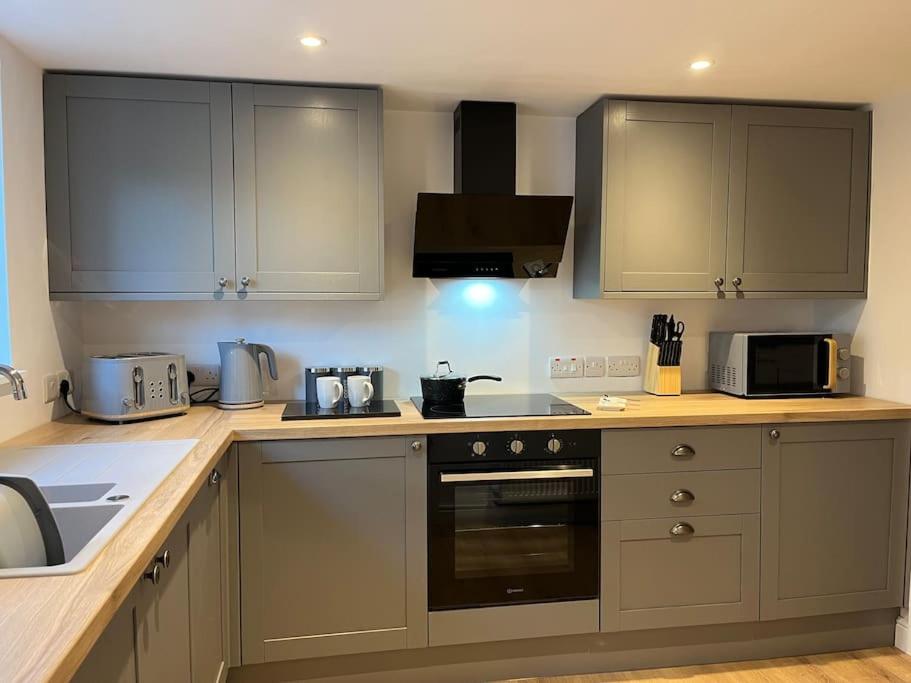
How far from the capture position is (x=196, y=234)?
2.43m

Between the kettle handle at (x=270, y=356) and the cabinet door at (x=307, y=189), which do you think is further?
the kettle handle at (x=270, y=356)

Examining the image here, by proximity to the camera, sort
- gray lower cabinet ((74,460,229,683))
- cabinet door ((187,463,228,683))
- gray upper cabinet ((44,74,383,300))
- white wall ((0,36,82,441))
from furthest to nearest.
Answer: gray upper cabinet ((44,74,383,300)) < white wall ((0,36,82,441)) < cabinet door ((187,463,228,683)) < gray lower cabinet ((74,460,229,683))

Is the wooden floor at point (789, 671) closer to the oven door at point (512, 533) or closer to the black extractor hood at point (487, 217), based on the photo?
the oven door at point (512, 533)

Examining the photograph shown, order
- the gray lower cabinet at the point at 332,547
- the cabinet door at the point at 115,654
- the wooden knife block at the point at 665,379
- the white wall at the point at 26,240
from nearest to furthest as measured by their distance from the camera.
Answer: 1. the cabinet door at the point at 115,654
2. the white wall at the point at 26,240
3. the gray lower cabinet at the point at 332,547
4. the wooden knife block at the point at 665,379

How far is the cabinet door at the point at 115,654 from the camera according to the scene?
1.03 meters

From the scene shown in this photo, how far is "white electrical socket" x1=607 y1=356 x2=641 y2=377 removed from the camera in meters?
3.00

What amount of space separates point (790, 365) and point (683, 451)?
72 centimetres

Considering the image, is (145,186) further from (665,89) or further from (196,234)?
(665,89)

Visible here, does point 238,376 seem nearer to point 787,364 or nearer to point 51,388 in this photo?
point 51,388

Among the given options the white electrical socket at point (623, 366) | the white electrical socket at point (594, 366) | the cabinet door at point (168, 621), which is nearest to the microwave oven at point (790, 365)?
the white electrical socket at point (623, 366)

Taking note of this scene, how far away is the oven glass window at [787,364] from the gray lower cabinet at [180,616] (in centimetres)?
213

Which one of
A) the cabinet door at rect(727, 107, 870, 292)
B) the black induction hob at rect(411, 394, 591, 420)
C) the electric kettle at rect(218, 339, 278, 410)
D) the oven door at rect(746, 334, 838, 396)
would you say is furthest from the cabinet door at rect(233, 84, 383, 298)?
the oven door at rect(746, 334, 838, 396)

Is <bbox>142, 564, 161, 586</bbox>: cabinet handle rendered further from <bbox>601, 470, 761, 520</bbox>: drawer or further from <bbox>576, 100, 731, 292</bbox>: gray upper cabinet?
<bbox>576, 100, 731, 292</bbox>: gray upper cabinet

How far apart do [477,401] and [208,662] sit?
134 centimetres
